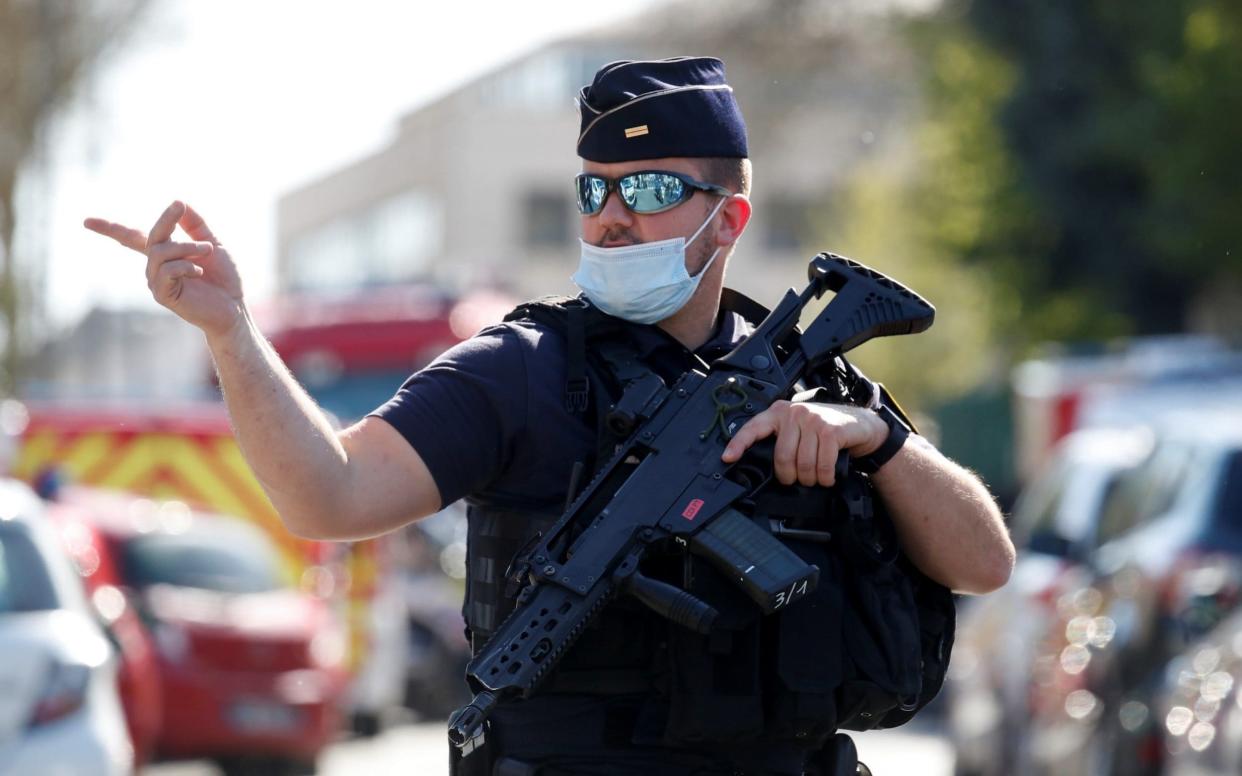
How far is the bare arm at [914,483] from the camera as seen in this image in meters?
Result: 3.83

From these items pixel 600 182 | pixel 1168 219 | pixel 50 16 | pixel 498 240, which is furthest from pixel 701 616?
pixel 498 240

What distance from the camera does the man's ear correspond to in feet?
13.8

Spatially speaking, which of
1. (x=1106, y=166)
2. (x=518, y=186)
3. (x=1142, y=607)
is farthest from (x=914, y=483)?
(x=518, y=186)

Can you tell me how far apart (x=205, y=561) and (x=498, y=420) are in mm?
9631

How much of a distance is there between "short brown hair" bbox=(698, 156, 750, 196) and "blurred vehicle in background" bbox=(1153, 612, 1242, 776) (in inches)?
153

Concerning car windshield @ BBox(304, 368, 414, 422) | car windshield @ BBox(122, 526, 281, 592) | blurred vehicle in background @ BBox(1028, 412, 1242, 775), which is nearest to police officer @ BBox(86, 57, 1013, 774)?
blurred vehicle in background @ BBox(1028, 412, 1242, 775)

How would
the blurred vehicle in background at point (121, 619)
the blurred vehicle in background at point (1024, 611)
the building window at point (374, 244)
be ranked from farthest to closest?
the building window at point (374, 244) < the blurred vehicle in background at point (1024, 611) < the blurred vehicle in background at point (121, 619)

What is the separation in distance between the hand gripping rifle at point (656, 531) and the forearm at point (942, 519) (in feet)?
0.53

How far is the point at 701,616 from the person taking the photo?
12.0ft

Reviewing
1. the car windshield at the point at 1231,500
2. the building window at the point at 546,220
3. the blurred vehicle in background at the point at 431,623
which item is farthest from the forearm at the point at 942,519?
the building window at the point at 546,220

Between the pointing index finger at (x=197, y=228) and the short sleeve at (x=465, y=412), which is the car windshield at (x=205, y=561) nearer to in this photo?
the short sleeve at (x=465, y=412)

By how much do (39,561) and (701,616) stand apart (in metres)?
5.59

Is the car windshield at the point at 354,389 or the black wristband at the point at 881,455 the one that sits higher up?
the black wristband at the point at 881,455

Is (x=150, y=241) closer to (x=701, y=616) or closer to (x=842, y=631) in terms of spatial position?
(x=701, y=616)
